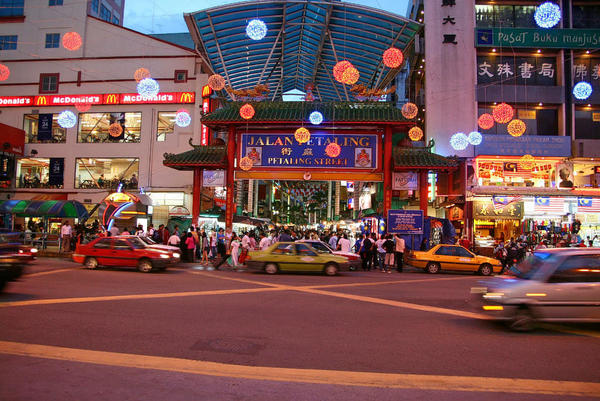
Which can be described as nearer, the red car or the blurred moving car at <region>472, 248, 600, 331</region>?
the blurred moving car at <region>472, 248, 600, 331</region>

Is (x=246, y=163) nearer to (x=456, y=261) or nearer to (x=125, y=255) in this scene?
(x=125, y=255)

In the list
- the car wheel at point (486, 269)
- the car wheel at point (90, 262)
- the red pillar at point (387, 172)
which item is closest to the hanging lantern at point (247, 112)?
the red pillar at point (387, 172)

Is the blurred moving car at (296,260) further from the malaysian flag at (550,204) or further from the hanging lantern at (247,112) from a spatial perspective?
the malaysian flag at (550,204)

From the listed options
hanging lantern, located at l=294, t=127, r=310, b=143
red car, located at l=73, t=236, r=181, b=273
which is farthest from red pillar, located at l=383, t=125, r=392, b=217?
red car, located at l=73, t=236, r=181, b=273

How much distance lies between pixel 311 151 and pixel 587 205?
55.5 ft

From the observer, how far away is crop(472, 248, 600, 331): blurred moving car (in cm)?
767

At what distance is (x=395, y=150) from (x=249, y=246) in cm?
972

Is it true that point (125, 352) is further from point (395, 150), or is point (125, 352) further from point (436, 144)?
point (436, 144)

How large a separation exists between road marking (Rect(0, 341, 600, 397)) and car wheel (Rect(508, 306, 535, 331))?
2.62 metres

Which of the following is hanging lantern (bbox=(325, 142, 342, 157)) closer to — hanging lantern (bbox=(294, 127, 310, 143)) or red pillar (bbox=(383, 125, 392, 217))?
hanging lantern (bbox=(294, 127, 310, 143))

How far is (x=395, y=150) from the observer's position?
2400 centimetres

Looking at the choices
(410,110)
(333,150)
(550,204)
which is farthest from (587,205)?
(333,150)

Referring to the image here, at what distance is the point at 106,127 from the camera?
34.1 meters

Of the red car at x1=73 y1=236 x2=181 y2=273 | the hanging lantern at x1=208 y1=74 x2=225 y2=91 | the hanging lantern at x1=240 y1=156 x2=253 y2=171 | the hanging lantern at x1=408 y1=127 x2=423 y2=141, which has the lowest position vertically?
the red car at x1=73 y1=236 x2=181 y2=273
